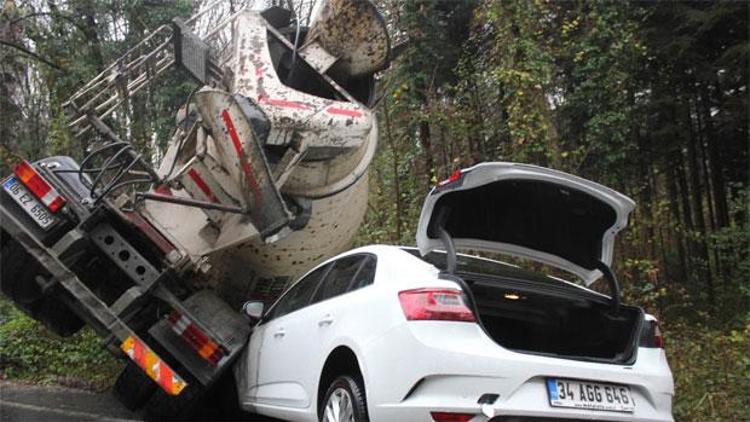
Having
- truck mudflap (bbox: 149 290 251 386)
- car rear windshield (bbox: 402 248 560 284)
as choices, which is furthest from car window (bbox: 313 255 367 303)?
truck mudflap (bbox: 149 290 251 386)

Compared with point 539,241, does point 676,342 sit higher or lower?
lower

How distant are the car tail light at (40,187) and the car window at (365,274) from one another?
2699mm

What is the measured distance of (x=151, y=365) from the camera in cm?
531

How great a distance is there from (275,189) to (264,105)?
665 millimetres

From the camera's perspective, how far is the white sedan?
3.45 meters

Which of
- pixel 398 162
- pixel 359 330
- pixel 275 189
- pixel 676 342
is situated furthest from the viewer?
pixel 398 162

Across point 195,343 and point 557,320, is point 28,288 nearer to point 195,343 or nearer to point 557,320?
point 195,343

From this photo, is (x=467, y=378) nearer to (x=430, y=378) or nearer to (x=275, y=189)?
(x=430, y=378)

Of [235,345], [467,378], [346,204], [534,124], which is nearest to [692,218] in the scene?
[534,124]

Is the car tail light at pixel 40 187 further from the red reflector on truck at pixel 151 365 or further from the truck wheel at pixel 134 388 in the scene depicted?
the truck wheel at pixel 134 388

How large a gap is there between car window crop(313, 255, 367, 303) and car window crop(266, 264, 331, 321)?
0.15m

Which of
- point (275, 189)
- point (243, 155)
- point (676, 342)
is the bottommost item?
point (676, 342)

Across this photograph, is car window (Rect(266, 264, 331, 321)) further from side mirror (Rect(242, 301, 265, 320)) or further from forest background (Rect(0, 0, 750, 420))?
forest background (Rect(0, 0, 750, 420))

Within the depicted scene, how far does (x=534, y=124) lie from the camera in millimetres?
10234
